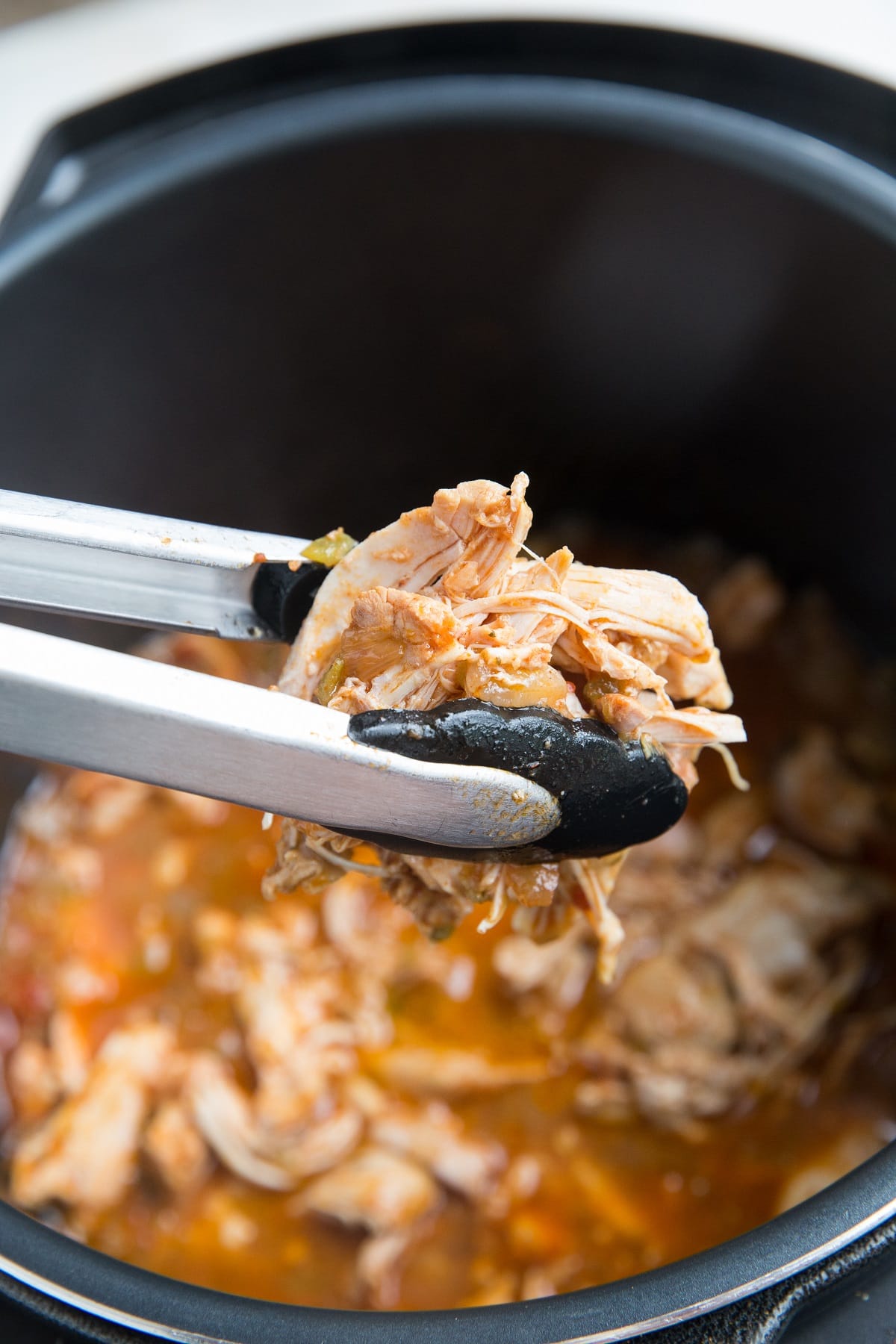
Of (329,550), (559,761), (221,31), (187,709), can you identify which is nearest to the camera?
(187,709)

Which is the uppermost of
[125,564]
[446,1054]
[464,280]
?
[464,280]

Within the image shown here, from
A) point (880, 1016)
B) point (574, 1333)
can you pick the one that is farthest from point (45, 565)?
point (880, 1016)

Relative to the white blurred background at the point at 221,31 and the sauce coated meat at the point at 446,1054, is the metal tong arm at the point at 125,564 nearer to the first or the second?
the sauce coated meat at the point at 446,1054

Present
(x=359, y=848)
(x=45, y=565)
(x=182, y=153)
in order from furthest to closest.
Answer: (x=182, y=153) < (x=359, y=848) < (x=45, y=565)

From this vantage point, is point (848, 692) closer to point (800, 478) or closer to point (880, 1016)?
point (800, 478)

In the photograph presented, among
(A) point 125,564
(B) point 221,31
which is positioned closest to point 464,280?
(B) point 221,31

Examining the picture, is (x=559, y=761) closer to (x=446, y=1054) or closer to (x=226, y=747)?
(x=226, y=747)
